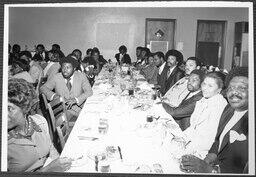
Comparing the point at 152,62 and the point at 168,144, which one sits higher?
the point at 152,62

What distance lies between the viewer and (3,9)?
9.18 feet

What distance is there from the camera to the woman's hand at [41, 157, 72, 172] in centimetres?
239

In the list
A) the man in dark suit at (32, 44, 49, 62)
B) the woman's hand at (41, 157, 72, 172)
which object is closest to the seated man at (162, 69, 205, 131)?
the woman's hand at (41, 157, 72, 172)

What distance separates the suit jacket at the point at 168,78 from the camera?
297 cm

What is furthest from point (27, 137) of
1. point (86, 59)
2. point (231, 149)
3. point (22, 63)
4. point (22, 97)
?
point (231, 149)

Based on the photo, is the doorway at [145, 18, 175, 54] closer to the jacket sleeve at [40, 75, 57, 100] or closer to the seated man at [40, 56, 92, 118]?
the seated man at [40, 56, 92, 118]

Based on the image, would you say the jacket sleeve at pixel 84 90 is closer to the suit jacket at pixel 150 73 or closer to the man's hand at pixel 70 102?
the man's hand at pixel 70 102

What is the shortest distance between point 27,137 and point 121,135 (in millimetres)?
681

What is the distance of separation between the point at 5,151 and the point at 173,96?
1.53m

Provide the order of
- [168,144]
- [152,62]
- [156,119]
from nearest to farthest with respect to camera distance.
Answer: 1. [168,144]
2. [156,119]
3. [152,62]

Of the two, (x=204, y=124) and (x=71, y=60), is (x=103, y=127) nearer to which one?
(x=71, y=60)

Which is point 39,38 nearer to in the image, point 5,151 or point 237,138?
point 5,151

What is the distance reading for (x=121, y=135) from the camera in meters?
2.54

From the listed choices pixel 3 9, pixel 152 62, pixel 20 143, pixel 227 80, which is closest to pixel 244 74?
pixel 227 80
